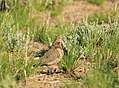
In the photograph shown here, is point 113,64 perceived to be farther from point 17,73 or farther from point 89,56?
point 17,73

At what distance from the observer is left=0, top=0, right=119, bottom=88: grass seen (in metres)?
4.99

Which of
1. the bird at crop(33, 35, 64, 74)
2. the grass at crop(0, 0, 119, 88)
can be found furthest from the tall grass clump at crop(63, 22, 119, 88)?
the bird at crop(33, 35, 64, 74)

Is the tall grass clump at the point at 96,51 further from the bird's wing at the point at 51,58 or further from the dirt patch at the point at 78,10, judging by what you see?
the dirt patch at the point at 78,10

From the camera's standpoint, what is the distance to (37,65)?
5738mm

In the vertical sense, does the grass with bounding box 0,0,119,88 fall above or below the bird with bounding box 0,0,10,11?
below

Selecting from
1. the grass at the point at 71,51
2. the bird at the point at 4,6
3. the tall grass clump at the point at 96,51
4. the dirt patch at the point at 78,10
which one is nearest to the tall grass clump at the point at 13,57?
the grass at the point at 71,51

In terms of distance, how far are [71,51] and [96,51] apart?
13.5 inches

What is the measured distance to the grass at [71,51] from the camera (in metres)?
4.99

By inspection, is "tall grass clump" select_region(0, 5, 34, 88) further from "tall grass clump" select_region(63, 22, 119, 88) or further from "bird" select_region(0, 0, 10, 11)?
"bird" select_region(0, 0, 10, 11)

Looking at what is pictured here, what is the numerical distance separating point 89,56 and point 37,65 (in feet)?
2.90

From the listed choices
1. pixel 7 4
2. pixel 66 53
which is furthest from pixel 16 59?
pixel 7 4

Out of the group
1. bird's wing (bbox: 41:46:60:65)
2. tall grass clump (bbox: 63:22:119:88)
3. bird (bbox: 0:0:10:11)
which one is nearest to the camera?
tall grass clump (bbox: 63:22:119:88)

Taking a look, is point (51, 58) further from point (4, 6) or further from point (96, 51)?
point (4, 6)

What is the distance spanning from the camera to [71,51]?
19.8 feet
